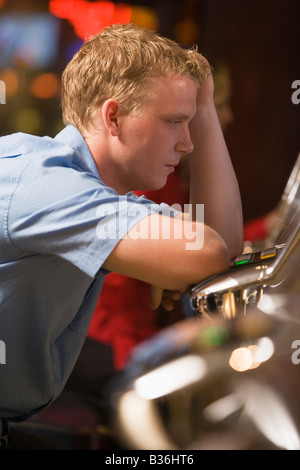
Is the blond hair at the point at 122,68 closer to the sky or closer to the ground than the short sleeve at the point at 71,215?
closer to the sky

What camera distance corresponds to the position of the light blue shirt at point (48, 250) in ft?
2.19

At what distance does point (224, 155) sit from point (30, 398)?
41 centimetres

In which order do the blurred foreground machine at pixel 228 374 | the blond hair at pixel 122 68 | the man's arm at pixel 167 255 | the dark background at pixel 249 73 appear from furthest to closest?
the dark background at pixel 249 73
the blond hair at pixel 122 68
the man's arm at pixel 167 255
the blurred foreground machine at pixel 228 374

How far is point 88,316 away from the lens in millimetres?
899

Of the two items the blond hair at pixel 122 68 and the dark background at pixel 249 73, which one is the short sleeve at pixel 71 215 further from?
the dark background at pixel 249 73

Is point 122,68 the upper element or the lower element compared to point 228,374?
upper

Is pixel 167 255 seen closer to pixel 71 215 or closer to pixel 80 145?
pixel 71 215

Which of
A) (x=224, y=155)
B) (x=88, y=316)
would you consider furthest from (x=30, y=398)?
A: (x=224, y=155)

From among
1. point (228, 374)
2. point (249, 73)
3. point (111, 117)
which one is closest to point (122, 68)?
point (111, 117)

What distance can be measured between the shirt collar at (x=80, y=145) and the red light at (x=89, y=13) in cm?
266

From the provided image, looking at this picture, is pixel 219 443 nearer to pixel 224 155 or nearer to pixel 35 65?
pixel 224 155

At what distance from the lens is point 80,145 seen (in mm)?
858

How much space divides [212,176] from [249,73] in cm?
262

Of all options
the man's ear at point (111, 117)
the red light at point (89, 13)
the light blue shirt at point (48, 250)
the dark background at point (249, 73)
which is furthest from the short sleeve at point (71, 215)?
the red light at point (89, 13)
